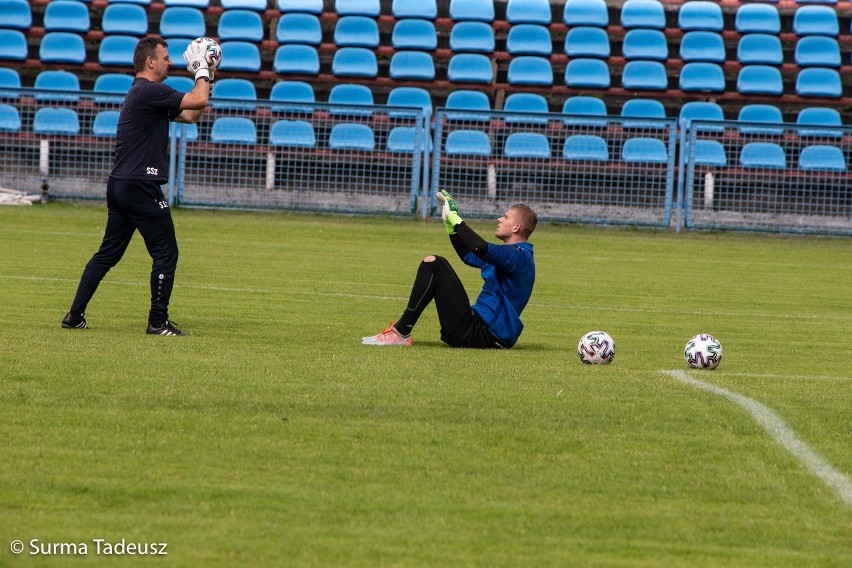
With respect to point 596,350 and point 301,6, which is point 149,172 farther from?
point 301,6

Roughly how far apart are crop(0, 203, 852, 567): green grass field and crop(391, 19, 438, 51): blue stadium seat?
50.9 ft

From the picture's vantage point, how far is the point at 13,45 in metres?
27.0

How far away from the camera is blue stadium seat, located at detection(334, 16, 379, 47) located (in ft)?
89.5

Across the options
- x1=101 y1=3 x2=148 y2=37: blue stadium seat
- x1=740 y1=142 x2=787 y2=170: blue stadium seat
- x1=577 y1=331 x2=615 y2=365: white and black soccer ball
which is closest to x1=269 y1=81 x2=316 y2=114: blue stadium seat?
x1=101 y1=3 x2=148 y2=37: blue stadium seat

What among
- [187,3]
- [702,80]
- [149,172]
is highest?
[187,3]

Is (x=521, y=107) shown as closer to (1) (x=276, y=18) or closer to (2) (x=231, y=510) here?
(1) (x=276, y=18)

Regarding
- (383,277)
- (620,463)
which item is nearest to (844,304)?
(383,277)

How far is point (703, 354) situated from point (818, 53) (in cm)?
1979

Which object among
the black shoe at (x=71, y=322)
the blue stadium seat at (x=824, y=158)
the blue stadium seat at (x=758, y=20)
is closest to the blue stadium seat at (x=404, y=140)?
the blue stadium seat at (x=824, y=158)

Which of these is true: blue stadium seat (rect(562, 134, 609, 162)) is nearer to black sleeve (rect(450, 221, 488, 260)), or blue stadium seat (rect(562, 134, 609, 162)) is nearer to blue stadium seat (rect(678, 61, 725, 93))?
blue stadium seat (rect(678, 61, 725, 93))

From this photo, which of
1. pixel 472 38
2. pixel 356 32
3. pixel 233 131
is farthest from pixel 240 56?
pixel 472 38

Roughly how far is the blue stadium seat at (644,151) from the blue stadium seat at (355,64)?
6267 mm

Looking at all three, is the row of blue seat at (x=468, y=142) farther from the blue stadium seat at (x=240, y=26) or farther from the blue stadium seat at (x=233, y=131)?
the blue stadium seat at (x=240, y=26)

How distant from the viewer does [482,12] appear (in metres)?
27.8
